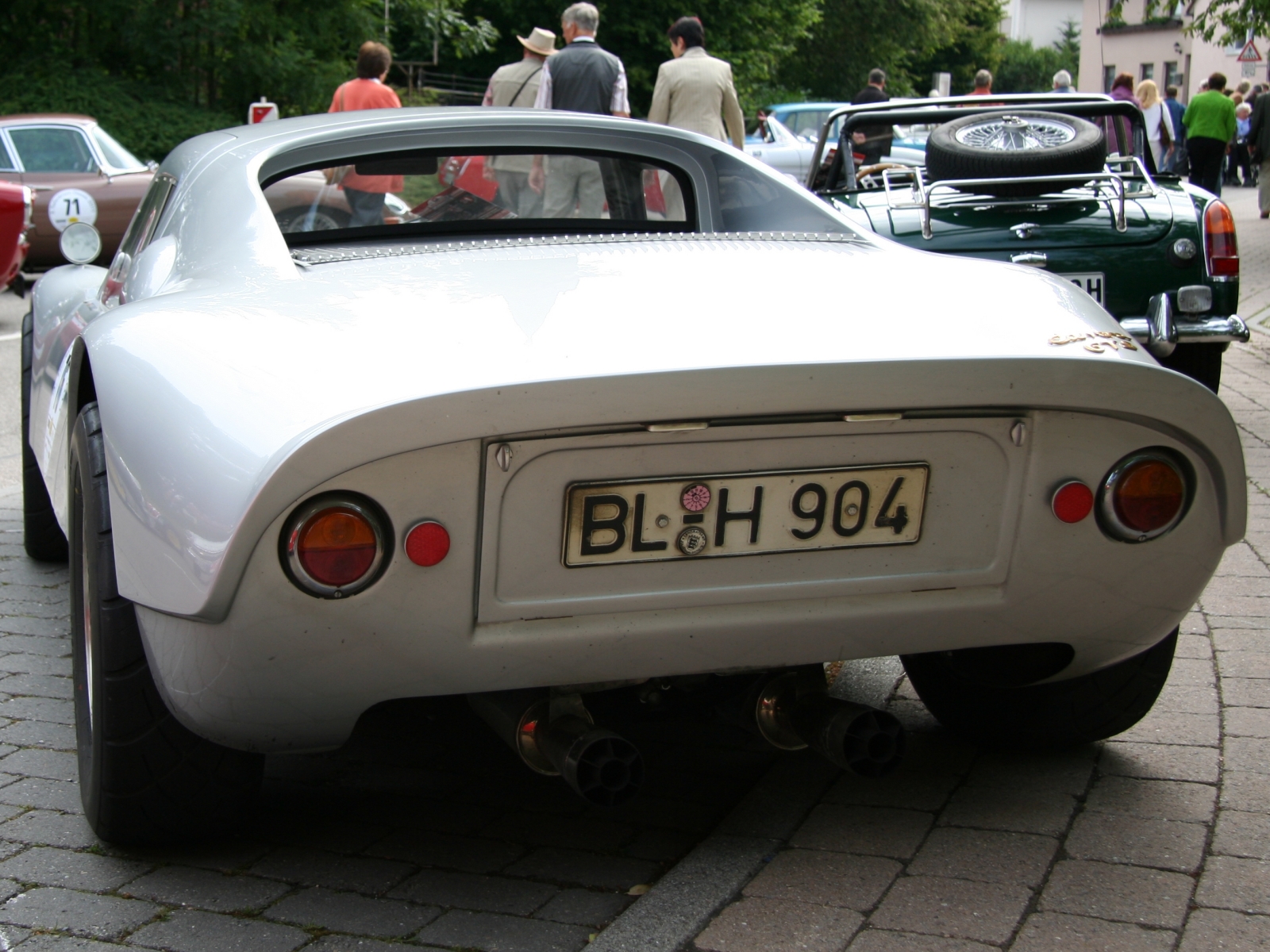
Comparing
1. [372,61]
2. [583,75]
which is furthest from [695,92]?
[372,61]

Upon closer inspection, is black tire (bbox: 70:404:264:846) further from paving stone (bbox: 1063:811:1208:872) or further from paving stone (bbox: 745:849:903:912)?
paving stone (bbox: 1063:811:1208:872)

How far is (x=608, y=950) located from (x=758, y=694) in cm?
57

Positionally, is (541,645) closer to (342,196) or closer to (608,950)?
(608,950)

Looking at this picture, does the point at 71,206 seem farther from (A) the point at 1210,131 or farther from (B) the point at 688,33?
(A) the point at 1210,131

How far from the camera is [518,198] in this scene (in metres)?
3.75

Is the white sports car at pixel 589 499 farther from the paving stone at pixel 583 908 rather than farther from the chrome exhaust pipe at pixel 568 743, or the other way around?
the paving stone at pixel 583 908

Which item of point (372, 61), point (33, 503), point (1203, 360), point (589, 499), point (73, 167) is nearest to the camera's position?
point (589, 499)

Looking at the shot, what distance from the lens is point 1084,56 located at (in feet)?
187

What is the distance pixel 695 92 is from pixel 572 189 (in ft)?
22.7

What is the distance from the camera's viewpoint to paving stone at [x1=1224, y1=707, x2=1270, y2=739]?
10.2ft

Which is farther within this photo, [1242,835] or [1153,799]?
[1153,799]

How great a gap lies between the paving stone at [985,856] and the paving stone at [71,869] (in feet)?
4.50

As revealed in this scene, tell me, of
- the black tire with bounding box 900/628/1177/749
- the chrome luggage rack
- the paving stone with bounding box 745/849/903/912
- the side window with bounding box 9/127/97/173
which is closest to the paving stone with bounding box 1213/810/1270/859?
the black tire with bounding box 900/628/1177/749

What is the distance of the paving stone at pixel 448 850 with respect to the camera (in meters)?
2.60
